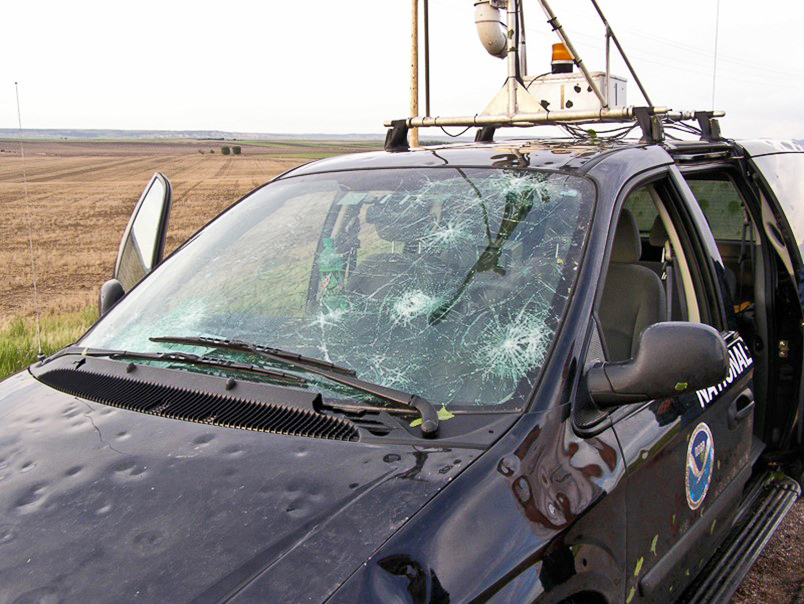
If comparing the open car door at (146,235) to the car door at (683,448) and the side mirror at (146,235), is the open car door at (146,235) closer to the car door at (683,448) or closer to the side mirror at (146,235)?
the side mirror at (146,235)

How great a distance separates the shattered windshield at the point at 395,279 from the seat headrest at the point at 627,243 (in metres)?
0.60

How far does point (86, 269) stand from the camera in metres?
17.8

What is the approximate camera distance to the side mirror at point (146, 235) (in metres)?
3.59

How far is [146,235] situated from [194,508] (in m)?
2.20

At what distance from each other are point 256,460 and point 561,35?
721 cm

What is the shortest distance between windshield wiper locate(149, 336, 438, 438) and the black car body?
0.02 m

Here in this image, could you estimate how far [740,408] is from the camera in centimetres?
294

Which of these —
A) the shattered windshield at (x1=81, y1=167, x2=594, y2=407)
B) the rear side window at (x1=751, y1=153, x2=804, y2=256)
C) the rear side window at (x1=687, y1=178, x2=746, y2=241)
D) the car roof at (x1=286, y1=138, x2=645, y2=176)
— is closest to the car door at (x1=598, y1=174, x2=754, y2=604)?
the car roof at (x1=286, y1=138, x2=645, y2=176)

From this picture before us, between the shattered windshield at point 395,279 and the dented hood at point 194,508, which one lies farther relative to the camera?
the shattered windshield at point 395,279

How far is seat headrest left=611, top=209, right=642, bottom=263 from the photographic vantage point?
3.04m

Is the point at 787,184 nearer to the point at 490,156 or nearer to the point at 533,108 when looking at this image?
the point at 490,156

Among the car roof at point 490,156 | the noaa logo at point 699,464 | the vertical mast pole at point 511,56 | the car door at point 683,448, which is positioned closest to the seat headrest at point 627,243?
the car door at point 683,448

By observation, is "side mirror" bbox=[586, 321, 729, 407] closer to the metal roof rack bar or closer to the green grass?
the metal roof rack bar

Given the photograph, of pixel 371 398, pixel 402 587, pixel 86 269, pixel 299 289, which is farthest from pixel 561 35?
pixel 86 269
